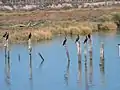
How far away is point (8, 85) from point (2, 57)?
839 centimetres

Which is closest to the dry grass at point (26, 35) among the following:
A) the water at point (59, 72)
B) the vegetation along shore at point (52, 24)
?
the vegetation along shore at point (52, 24)

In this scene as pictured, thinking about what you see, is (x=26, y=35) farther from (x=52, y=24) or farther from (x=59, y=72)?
(x=59, y=72)

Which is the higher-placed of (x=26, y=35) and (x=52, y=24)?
(x=26, y=35)

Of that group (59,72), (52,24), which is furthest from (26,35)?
(59,72)

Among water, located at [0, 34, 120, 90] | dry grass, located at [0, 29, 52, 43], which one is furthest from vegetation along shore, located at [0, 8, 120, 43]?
water, located at [0, 34, 120, 90]

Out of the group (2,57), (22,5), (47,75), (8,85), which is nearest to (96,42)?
(2,57)

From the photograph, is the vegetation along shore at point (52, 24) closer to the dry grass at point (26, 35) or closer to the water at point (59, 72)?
the dry grass at point (26, 35)

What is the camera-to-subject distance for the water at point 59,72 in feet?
105

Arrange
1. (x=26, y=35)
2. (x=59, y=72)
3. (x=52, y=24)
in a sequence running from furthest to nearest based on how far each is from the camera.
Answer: (x=52, y=24) → (x=26, y=35) → (x=59, y=72)

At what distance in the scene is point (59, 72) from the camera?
35.4 m

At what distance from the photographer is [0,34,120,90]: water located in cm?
3197

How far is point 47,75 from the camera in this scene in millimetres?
34625

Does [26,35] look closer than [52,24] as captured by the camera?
Yes

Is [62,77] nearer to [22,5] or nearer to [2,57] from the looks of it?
[2,57]
